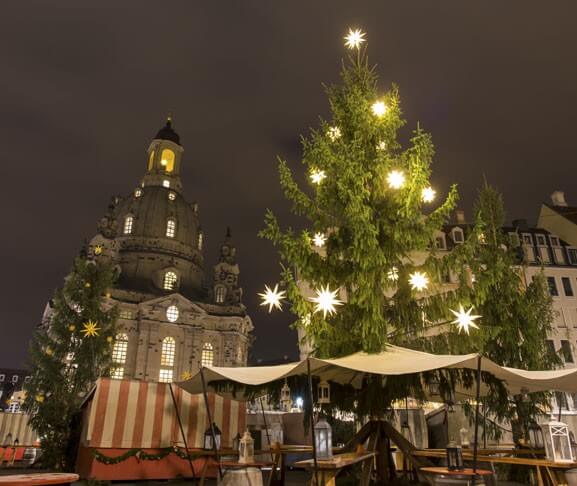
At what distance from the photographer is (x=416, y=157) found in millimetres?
11930

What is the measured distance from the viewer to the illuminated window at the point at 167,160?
78500mm

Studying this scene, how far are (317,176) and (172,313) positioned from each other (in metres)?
49.3

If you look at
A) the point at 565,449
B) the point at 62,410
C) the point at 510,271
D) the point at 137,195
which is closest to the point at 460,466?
the point at 565,449

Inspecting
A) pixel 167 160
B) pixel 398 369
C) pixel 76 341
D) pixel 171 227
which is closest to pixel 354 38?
pixel 398 369

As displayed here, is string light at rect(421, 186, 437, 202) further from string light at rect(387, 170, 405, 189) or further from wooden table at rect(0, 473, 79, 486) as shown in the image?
wooden table at rect(0, 473, 79, 486)

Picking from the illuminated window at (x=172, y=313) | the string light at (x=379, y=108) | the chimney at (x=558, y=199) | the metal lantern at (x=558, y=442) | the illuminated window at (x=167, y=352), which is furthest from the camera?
the illuminated window at (x=172, y=313)

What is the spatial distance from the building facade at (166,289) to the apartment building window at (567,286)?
129 ft

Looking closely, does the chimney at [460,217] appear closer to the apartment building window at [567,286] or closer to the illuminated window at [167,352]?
the apartment building window at [567,286]

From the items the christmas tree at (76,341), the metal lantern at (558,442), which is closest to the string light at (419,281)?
the metal lantern at (558,442)

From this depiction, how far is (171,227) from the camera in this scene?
2640 inches

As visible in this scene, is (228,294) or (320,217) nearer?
(320,217)

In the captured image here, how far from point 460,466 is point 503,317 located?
10.5 metres

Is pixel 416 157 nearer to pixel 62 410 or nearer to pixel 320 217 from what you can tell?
pixel 320 217

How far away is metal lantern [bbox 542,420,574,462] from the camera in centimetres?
835
